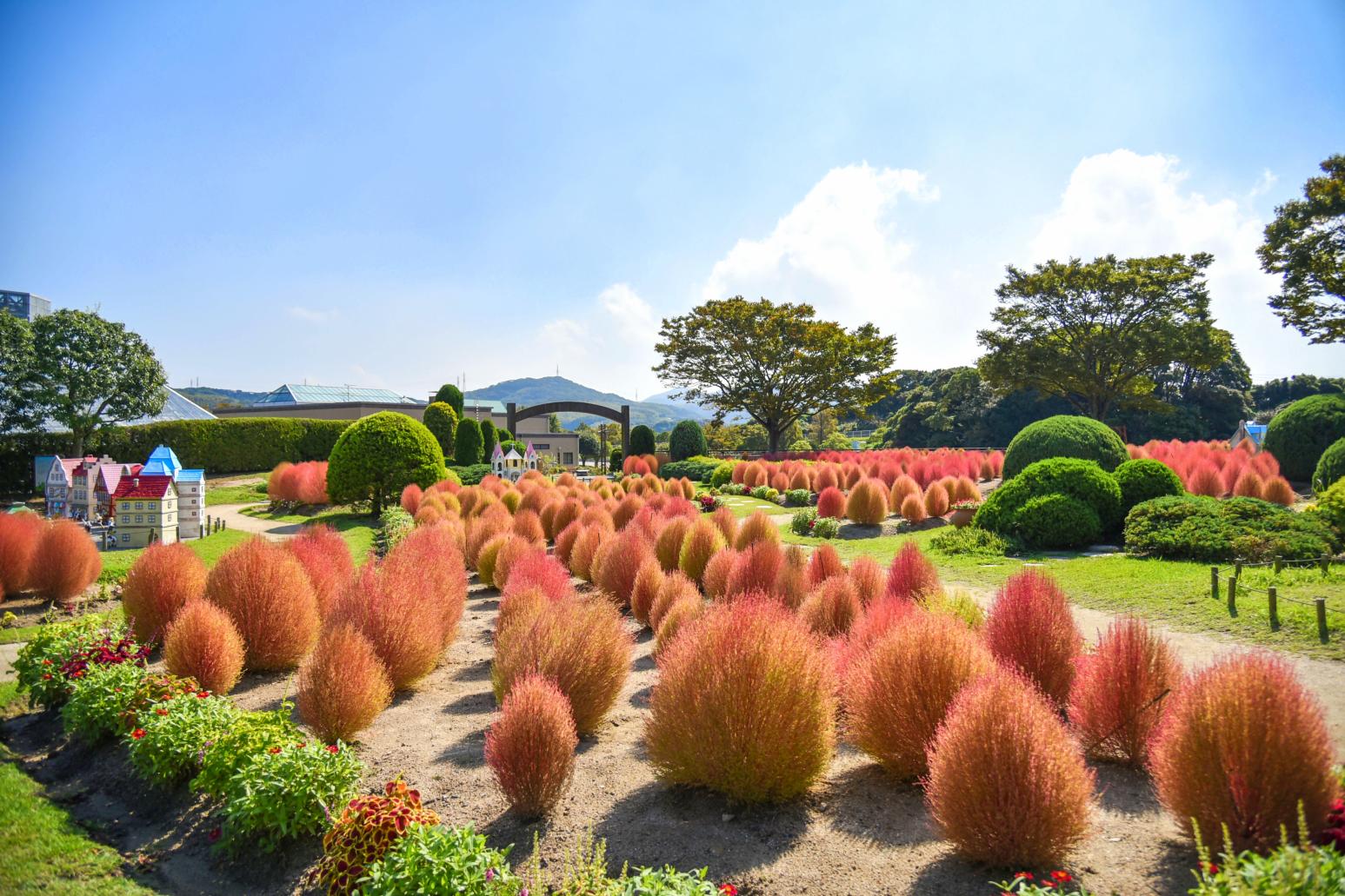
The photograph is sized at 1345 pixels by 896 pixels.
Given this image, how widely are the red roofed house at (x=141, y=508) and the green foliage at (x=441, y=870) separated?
1293cm

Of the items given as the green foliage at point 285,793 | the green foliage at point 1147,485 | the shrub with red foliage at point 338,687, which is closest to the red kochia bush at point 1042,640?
the green foliage at point 285,793

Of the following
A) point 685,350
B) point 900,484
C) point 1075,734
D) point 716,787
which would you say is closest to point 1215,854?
point 1075,734

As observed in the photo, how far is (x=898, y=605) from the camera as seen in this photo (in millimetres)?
5566

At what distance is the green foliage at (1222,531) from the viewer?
32.1 ft

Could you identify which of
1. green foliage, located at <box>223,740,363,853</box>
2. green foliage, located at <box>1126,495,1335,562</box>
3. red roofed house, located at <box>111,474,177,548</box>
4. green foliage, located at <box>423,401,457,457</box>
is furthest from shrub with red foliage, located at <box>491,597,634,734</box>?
green foliage, located at <box>423,401,457,457</box>

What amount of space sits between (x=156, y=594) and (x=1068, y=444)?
1761 centimetres

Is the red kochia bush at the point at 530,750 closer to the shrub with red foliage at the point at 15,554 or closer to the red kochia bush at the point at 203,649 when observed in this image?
the red kochia bush at the point at 203,649

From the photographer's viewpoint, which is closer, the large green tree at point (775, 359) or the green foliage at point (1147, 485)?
the green foliage at point (1147, 485)

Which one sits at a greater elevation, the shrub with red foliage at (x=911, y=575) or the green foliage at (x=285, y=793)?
the shrub with red foliage at (x=911, y=575)

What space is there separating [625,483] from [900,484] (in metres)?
8.75

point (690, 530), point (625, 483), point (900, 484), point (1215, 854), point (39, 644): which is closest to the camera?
point (1215, 854)

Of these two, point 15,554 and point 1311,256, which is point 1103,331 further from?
point 15,554

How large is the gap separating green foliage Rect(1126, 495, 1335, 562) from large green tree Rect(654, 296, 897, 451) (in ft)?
98.3

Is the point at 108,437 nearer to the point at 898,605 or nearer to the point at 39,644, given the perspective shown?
the point at 39,644
